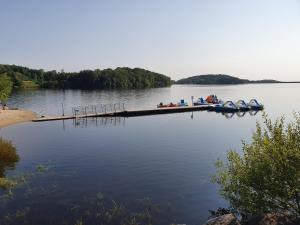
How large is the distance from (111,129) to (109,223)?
3665 cm

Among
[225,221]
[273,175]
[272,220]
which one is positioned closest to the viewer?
[272,220]

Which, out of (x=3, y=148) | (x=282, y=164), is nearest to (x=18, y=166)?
(x=3, y=148)

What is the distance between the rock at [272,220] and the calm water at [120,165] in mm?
8071

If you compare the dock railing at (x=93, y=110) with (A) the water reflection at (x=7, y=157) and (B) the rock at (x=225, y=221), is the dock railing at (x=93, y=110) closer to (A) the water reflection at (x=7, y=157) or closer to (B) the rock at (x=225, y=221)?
(A) the water reflection at (x=7, y=157)

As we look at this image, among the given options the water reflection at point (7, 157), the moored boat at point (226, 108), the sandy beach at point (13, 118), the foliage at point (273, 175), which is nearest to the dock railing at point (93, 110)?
the sandy beach at point (13, 118)

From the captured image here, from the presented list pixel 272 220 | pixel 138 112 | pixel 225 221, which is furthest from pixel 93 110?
pixel 272 220

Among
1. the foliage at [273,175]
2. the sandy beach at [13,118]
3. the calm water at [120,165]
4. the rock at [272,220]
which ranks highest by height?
the foliage at [273,175]

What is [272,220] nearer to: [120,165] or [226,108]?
[120,165]

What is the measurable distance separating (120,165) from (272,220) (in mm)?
22457

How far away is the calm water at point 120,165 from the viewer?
23.4 m

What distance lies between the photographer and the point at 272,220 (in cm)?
1326

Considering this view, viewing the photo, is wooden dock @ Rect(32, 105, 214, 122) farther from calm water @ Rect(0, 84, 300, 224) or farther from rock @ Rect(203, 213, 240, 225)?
rock @ Rect(203, 213, 240, 225)

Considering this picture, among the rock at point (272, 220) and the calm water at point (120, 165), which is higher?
the rock at point (272, 220)

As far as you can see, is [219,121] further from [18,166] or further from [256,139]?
[256,139]
